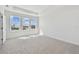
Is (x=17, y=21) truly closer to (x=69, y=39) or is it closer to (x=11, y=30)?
(x=11, y=30)

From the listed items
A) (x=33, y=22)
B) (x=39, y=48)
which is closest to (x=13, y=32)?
(x=33, y=22)

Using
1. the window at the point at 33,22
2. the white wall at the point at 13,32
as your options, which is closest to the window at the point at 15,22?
the white wall at the point at 13,32

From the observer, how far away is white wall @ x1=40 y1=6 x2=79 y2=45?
515 centimetres

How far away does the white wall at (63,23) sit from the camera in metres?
5.15

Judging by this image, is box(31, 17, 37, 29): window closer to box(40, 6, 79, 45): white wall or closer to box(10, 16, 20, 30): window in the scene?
box(40, 6, 79, 45): white wall

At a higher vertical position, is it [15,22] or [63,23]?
[15,22]

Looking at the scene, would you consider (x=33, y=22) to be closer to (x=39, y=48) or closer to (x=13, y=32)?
(x=13, y=32)

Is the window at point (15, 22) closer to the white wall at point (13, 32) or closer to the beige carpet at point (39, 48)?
the white wall at point (13, 32)

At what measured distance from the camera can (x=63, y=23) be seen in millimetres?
6184

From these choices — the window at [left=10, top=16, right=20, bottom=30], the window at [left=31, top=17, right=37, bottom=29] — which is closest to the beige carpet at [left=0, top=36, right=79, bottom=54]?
the window at [left=10, top=16, right=20, bottom=30]

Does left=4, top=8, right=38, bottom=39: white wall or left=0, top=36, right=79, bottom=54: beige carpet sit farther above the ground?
left=4, top=8, right=38, bottom=39: white wall

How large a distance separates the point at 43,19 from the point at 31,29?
1.61 metres

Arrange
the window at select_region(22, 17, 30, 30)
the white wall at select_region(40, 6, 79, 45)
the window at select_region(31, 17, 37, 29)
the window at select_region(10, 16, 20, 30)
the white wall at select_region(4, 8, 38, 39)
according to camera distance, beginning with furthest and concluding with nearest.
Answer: the window at select_region(31, 17, 37, 29) → the window at select_region(22, 17, 30, 30) → the window at select_region(10, 16, 20, 30) → the white wall at select_region(4, 8, 38, 39) → the white wall at select_region(40, 6, 79, 45)

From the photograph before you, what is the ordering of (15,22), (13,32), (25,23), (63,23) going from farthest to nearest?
1. (25,23)
2. (15,22)
3. (13,32)
4. (63,23)
